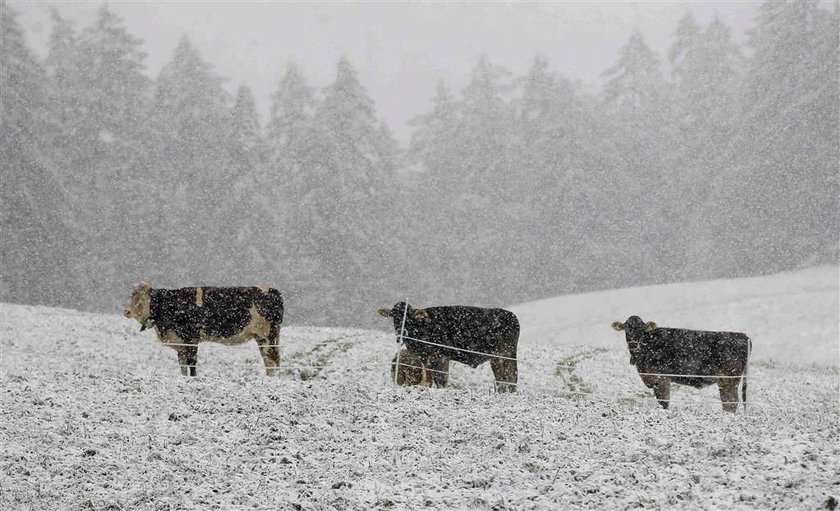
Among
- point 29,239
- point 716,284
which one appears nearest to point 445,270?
point 716,284

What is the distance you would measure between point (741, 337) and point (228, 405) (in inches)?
342

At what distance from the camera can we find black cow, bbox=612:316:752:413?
1522 centimetres

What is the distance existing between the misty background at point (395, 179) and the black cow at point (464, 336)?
27591mm

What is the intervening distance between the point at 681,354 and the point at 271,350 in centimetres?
733

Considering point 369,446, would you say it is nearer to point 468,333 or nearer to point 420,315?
point 420,315

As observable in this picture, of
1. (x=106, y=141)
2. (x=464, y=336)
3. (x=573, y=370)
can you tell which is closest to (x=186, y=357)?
(x=464, y=336)

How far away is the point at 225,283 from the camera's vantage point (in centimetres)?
4319

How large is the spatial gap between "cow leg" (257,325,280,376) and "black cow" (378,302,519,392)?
2.64 meters

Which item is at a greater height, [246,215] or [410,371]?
[246,215]

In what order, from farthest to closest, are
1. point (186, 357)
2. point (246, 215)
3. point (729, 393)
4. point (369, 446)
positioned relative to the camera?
point (246, 215)
point (186, 357)
point (729, 393)
point (369, 446)

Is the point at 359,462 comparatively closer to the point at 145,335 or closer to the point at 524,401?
the point at 524,401

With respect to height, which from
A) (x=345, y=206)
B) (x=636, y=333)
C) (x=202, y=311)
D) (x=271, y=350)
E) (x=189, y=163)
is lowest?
(x=271, y=350)

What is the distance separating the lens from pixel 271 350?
55.1 ft

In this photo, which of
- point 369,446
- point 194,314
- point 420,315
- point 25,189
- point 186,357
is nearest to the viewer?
point 369,446
